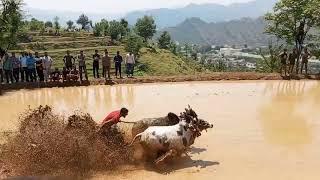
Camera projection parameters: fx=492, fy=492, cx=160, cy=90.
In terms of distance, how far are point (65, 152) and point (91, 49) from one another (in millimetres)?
68927

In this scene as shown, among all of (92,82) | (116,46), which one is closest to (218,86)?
(92,82)

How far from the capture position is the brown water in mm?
10586

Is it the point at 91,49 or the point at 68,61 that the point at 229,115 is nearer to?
the point at 68,61

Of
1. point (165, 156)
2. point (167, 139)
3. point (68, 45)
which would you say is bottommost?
point (165, 156)

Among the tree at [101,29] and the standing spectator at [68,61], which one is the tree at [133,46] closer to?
the tree at [101,29]

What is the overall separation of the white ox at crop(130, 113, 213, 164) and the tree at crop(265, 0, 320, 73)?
63.9 ft

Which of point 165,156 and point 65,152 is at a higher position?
point 65,152

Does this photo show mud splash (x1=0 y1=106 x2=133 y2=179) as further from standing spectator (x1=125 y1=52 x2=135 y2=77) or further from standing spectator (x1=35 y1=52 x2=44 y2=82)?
standing spectator (x1=125 y1=52 x2=135 y2=77)

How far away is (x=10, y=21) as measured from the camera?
26344 mm

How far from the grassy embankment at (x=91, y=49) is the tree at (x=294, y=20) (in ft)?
133

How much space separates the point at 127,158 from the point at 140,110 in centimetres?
652

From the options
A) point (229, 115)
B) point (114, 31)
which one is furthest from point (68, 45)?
point (229, 115)

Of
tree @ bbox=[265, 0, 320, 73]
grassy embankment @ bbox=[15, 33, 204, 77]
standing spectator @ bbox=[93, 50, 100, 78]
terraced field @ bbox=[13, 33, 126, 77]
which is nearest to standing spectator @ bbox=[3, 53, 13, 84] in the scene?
standing spectator @ bbox=[93, 50, 100, 78]

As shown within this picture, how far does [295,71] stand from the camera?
28.0 m
